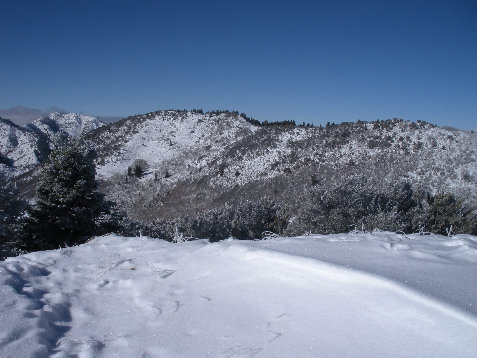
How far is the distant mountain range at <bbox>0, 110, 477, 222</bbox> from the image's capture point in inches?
1041

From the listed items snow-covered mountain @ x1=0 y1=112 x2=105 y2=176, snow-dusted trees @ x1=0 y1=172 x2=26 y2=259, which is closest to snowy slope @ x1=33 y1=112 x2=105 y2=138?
snow-covered mountain @ x1=0 y1=112 x2=105 y2=176

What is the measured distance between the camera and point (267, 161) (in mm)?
35531

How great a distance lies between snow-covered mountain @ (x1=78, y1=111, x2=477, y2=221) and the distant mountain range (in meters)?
0.10

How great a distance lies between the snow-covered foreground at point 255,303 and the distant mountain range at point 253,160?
42.2ft

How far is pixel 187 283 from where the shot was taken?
351 centimetres

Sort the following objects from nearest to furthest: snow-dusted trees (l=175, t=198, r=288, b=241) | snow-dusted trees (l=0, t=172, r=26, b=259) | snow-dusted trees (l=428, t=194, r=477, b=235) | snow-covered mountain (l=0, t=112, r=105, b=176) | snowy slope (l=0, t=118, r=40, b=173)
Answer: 1. snow-dusted trees (l=428, t=194, r=477, b=235)
2. snow-dusted trees (l=0, t=172, r=26, b=259)
3. snow-dusted trees (l=175, t=198, r=288, b=241)
4. snow-covered mountain (l=0, t=112, r=105, b=176)
5. snowy slope (l=0, t=118, r=40, b=173)

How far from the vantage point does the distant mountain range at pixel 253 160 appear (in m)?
26.4

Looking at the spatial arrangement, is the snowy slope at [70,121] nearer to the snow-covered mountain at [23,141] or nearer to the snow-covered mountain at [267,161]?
the snow-covered mountain at [23,141]

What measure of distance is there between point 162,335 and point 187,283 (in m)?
0.95

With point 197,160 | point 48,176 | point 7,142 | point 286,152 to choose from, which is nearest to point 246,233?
point 48,176

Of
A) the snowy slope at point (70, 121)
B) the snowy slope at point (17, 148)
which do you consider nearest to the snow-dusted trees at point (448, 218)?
the snowy slope at point (17, 148)

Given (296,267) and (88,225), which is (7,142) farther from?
(296,267)

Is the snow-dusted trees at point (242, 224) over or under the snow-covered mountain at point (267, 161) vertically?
under

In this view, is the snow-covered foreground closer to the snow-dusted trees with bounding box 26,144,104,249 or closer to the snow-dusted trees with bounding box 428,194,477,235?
the snow-dusted trees with bounding box 428,194,477,235
